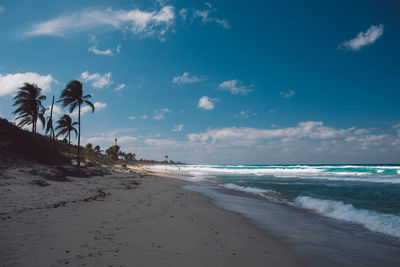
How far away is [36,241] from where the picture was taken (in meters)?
4.15

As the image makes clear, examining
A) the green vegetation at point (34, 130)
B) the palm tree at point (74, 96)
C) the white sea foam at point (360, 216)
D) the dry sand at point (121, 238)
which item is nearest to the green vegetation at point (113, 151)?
the green vegetation at point (34, 130)

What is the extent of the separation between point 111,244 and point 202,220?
3.51 meters

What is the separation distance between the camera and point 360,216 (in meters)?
8.70

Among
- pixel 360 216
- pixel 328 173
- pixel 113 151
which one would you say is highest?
pixel 113 151

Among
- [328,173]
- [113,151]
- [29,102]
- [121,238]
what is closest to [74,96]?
[29,102]

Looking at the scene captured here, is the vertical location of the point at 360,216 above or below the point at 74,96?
below

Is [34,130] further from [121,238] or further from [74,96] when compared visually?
[121,238]

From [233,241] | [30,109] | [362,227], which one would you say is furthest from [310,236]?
[30,109]

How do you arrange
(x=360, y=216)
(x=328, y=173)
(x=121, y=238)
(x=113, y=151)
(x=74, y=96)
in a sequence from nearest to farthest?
(x=121, y=238), (x=360, y=216), (x=74, y=96), (x=328, y=173), (x=113, y=151)

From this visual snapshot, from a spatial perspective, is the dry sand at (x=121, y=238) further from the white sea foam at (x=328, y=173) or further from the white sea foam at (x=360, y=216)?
the white sea foam at (x=328, y=173)

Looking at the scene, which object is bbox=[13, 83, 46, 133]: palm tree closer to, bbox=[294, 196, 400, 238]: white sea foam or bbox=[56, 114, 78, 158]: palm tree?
bbox=[56, 114, 78, 158]: palm tree

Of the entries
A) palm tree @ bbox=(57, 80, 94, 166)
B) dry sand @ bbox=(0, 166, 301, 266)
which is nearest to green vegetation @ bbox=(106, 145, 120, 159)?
palm tree @ bbox=(57, 80, 94, 166)

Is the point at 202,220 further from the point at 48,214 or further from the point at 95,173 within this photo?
the point at 95,173

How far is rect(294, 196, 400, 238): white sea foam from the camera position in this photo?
7220 millimetres
